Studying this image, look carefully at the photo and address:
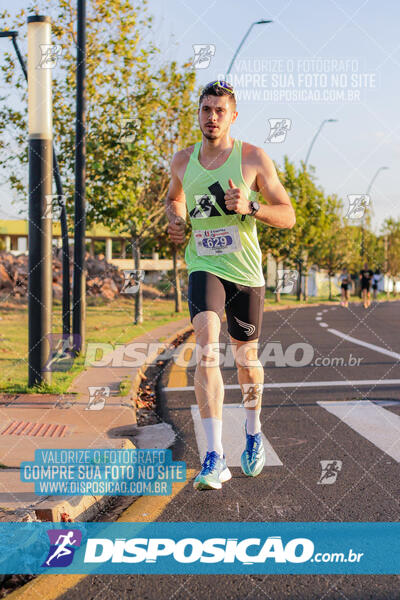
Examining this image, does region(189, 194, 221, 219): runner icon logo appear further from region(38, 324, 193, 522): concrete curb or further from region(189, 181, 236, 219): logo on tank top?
region(38, 324, 193, 522): concrete curb

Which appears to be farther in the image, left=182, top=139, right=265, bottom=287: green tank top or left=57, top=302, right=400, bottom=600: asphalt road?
left=182, top=139, right=265, bottom=287: green tank top

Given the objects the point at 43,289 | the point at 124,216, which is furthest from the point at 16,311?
the point at 43,289

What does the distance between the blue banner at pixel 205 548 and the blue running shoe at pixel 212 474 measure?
0.38 m

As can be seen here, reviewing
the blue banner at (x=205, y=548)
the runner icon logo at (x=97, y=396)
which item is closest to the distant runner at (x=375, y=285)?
the runner icon logo at (x=97, y=396)

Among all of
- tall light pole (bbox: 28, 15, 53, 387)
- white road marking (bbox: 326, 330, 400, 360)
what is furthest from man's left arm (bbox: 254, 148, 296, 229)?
white road marking (bbox: 326, 330, 400, 360)

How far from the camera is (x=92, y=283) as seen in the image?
31.3 m

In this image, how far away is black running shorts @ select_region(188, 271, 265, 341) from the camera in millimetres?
4250

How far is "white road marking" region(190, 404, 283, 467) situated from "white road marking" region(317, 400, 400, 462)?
818 mm

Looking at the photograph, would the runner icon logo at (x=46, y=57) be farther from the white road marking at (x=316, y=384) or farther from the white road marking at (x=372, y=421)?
the white road marking at (x=372, y=421)

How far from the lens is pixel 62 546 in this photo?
3391mm

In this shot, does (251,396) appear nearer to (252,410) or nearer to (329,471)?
(252,410)

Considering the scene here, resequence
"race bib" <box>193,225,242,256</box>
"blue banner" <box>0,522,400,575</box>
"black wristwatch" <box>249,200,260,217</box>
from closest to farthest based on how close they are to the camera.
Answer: "blue banner" <box>0,522,400,575</box>, "black wristwatch" <box>249,200,260,217</box>, "race bib" <box>193,225,242,256</box>

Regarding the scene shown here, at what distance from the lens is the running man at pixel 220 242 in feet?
13.8

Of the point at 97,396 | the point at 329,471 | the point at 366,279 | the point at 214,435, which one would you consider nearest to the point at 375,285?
the point at 366,279
